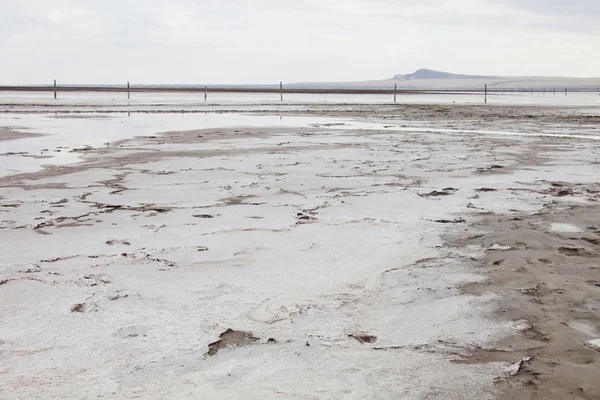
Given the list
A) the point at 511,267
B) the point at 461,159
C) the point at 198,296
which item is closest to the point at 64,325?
the point at 198,296

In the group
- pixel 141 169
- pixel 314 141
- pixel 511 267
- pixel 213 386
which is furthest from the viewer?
pixel 314 141

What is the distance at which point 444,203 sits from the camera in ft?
19.0

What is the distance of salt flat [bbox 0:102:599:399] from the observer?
2.42 m

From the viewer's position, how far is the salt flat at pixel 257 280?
2422mm

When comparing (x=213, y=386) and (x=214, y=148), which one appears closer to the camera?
(x=213, y=386)

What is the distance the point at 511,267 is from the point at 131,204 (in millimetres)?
3323

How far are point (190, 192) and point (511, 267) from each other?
3451 millimetres

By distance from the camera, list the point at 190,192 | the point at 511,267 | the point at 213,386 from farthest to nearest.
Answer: the point at 190,192, the point at 511,267, the point at 213,386

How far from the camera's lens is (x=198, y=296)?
331 cm

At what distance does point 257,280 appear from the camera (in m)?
3.58

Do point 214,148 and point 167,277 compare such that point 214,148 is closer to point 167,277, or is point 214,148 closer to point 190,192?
point 190,192

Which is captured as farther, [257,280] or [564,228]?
[564,228]

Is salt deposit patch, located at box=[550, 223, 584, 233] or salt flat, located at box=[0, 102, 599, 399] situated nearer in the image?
salt flat, located at box=[0, 102, 599, 399]

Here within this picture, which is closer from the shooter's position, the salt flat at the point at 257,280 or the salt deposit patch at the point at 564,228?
the salt flat at the point at 257,280
